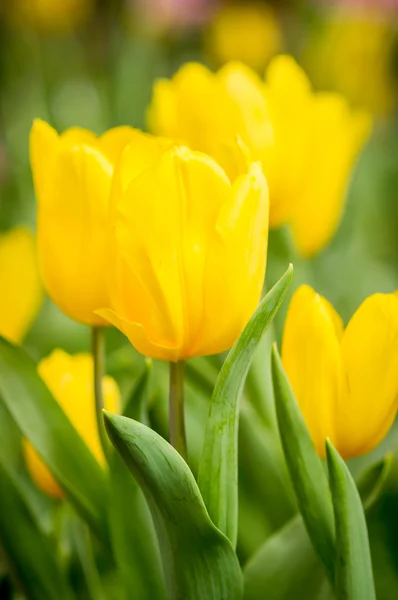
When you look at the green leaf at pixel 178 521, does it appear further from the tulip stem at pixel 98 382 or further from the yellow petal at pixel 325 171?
the yellow petal at pixel 325 171

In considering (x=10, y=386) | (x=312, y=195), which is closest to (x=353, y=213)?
(x=312, y=195)

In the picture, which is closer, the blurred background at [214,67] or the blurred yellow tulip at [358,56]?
the blurred background at [214,67]

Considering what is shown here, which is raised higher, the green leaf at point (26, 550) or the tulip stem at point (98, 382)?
the tulip stem at point (98, 382)

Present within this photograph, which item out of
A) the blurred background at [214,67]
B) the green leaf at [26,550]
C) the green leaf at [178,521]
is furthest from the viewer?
the blurred background at [214,67]

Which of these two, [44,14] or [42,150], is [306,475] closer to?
[42,150]

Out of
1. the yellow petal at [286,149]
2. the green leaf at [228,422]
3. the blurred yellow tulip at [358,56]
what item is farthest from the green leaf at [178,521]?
the blurred yellow tulip at [358,56]

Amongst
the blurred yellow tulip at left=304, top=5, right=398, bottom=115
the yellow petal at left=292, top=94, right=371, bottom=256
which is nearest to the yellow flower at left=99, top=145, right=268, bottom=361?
the yellow petal at left=292, top=94, right=371, bottom=256

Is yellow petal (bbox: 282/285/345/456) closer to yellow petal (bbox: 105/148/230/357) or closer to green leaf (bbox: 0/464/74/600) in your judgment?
yellow petal (bbox: 105/148/230/357)
